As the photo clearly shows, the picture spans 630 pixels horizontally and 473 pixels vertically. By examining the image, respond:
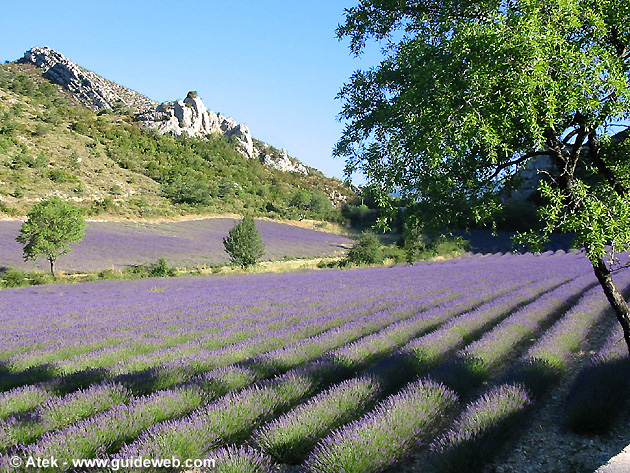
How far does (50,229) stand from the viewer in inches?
851

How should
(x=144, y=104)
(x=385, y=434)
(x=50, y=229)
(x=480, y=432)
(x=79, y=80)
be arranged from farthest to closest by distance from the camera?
(x=144, y=104) < (x=79, y=80) < (x=50, y=229) < (x=480, y=432) < (x=385, y=434)

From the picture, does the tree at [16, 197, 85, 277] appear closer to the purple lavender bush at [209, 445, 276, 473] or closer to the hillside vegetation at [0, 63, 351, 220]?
the hillside vegetation at [0, 63, 351, 220]

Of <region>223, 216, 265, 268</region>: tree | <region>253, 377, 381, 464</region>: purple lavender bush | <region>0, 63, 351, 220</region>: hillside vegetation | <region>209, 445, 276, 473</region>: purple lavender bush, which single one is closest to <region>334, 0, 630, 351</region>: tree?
<region>253, 377, 381, 464</region>: purple lavender bush

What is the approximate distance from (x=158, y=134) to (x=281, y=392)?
244 ft

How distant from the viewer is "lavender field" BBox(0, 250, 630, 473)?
3.31m

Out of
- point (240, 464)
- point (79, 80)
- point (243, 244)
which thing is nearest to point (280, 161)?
point (79, 80)

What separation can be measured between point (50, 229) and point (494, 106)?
79.2 feet

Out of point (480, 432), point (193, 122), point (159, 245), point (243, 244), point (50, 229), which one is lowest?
point (480, 432)

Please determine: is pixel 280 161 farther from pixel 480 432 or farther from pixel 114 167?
pixel 480 432

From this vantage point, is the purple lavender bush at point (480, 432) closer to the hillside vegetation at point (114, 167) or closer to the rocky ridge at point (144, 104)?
the hillside vegetation at point (114, 167)

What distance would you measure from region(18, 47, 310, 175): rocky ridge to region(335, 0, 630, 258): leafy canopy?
76184 mm

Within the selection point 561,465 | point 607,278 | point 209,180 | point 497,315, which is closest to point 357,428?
point 561,465

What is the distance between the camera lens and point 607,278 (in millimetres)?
4125

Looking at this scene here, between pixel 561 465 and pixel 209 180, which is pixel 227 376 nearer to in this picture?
pixel 561 465
